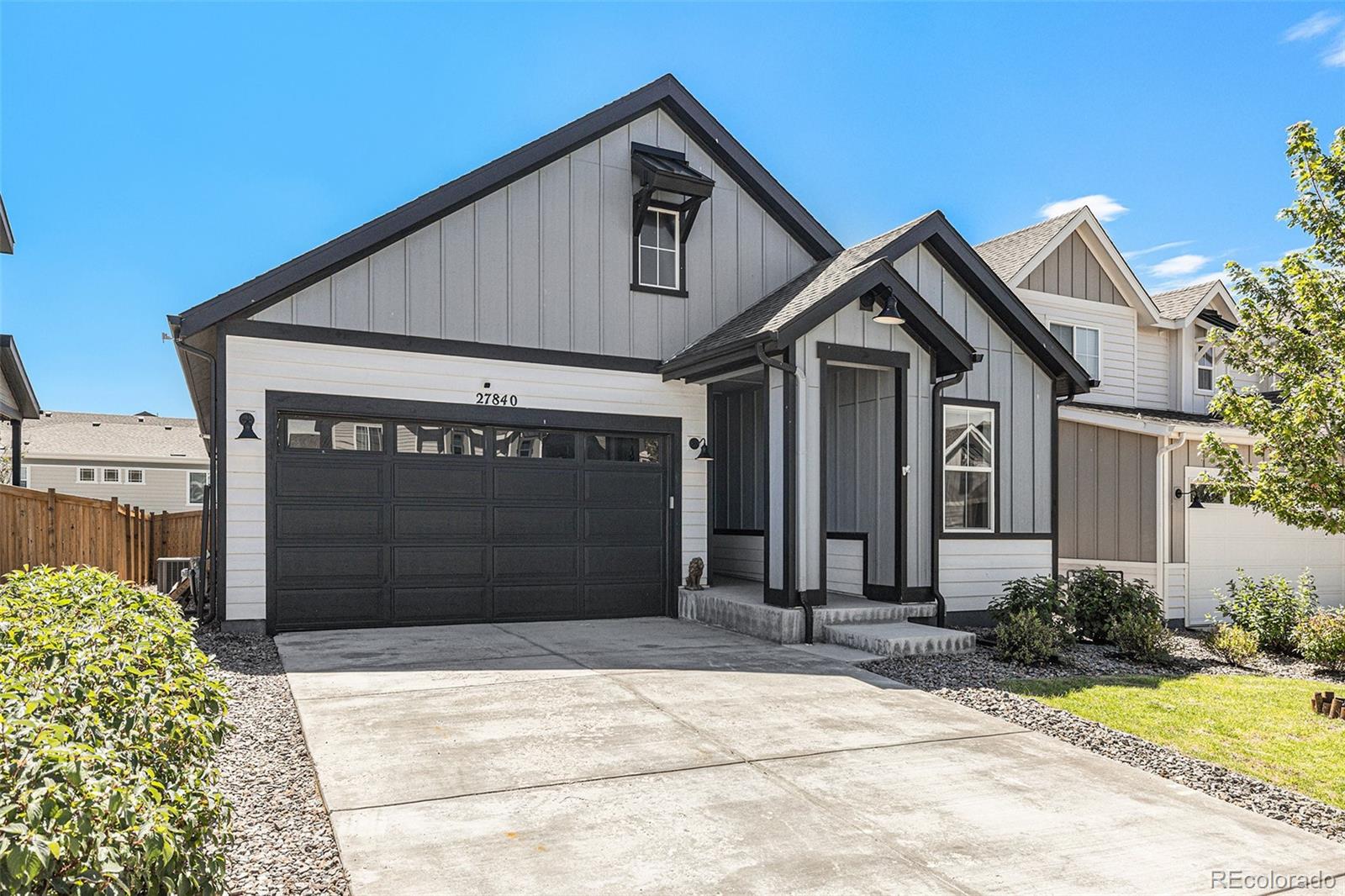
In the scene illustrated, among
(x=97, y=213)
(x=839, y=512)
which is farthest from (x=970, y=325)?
(x=97, y=213)

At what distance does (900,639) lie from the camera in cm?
843

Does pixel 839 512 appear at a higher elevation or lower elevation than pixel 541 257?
lower

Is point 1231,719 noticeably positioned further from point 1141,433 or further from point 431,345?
point 431,345

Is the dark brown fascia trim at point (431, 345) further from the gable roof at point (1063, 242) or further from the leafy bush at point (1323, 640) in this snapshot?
the leafy bush at point (1323, 640)

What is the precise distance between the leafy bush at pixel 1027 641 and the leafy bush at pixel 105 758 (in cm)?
725

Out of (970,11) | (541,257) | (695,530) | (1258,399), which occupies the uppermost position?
A: (970,11)

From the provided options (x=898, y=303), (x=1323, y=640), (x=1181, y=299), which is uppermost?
(x=1181, y=299)

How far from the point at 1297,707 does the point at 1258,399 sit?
8.33ft

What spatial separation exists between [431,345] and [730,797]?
22.5ft

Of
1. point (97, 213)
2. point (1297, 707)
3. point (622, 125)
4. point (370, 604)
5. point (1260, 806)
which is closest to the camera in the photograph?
point (1260, 806)

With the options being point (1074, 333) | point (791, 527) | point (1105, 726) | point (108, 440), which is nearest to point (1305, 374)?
point (1105, 726)

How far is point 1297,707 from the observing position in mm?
7055

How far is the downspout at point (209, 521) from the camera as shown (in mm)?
9008

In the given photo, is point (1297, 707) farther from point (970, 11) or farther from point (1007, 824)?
point (970, 11)
